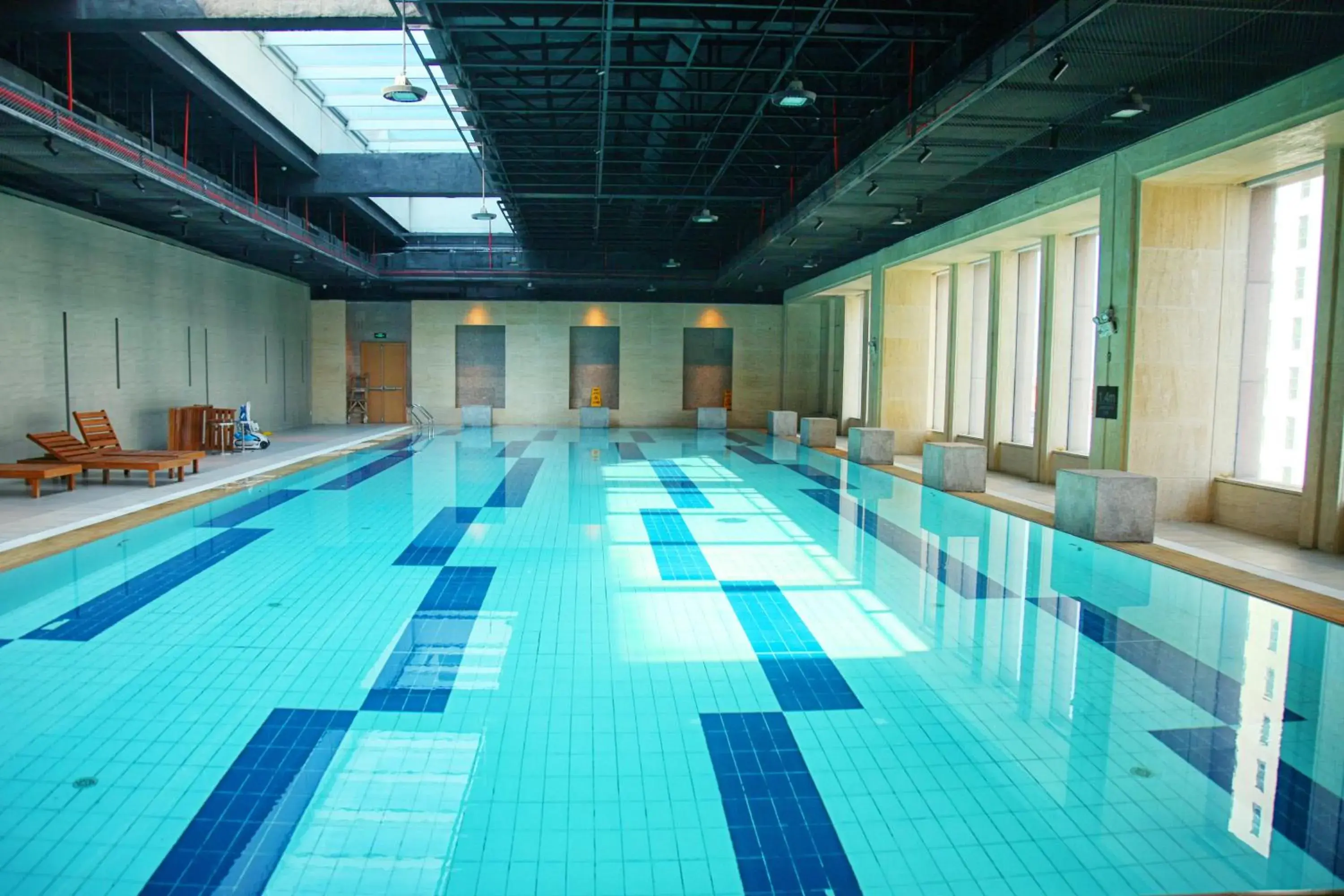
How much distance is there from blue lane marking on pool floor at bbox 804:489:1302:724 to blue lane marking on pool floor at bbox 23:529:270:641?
5.65 meters

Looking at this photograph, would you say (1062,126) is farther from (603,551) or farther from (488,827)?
(488,827)

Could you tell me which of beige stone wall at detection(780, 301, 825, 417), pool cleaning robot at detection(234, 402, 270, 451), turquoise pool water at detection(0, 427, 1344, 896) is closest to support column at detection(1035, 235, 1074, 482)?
turquoise pool water at detection(0, 427, 1344, 896)

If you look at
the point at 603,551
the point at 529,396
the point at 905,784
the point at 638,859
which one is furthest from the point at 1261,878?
the point at 529,396

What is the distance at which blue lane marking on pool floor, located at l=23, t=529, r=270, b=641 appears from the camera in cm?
529

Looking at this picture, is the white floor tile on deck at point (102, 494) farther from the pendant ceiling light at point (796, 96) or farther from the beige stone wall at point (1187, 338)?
the beige stone wall at point (1187, 338)

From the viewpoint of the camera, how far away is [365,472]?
13.5 metres

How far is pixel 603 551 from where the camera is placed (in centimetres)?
777

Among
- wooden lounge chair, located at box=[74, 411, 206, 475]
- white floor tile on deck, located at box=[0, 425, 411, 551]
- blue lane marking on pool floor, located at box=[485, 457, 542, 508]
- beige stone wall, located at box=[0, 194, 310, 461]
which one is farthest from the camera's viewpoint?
wooden lounge chair, located at box=[74, 411, 206, 475]

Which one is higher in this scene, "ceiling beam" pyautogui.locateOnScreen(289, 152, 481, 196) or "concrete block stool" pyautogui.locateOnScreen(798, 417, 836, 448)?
"ceiling beam" pyautogui.locateOnScreen(289, 152, 481, 196)

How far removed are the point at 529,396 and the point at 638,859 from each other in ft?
74.5

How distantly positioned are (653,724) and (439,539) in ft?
15.7

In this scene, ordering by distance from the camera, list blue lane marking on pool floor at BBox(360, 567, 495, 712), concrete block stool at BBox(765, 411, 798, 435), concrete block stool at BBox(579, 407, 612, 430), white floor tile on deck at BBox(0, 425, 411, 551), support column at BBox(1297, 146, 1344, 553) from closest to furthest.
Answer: blue lane marking on pool floor at BBox(360, 567, 495, 712), support column at BBox(1297, 146, 1344, 553), white floor tile on deck at BBox(0, 425, 411, 551), concrete block stool at BBox(765, 411, 798, 435), concrete block stool at BBox(579, 407, 612, 430)

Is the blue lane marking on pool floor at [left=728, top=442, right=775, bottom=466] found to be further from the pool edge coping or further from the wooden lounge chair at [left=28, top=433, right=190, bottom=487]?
the wooden lounge chair at [left=28, top=433, right=190, bottom=487]

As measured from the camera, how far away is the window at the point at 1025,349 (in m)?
14.1
